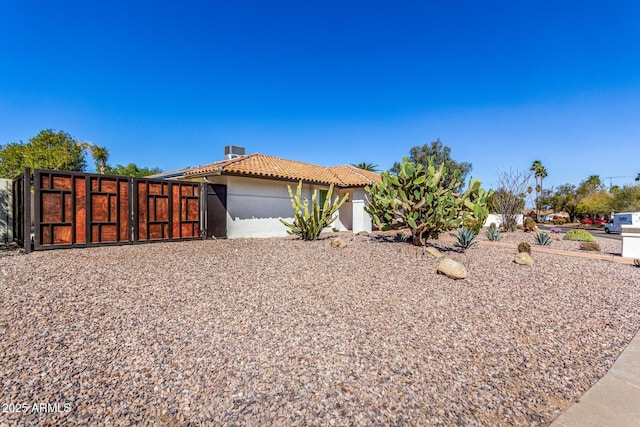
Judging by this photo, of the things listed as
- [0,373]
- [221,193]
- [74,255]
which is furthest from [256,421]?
[221,193]

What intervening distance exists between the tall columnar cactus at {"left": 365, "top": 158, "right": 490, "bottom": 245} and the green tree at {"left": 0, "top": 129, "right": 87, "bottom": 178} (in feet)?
104

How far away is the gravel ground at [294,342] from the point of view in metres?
2.81

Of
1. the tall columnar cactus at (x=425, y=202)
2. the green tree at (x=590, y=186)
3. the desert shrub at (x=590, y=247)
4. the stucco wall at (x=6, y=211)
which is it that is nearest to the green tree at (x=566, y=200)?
the green tree at (x=590, y=186)

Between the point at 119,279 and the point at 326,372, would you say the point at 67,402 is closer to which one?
the point at 326,372

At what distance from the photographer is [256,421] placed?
2.61m

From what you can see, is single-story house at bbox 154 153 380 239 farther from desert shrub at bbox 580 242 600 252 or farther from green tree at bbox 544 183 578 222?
green tree at bbox 544 183 578 222

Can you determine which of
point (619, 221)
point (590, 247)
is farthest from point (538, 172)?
point (590, 247)

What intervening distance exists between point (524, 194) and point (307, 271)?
22352 mm

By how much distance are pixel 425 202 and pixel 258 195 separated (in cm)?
805

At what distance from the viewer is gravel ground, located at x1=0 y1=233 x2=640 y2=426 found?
9.23ft

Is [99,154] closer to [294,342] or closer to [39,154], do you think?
[39,154]

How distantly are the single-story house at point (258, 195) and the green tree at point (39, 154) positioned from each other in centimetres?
1934

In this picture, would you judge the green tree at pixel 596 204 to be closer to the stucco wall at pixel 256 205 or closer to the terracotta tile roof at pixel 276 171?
the terracotta tile roof at pixel 276 171

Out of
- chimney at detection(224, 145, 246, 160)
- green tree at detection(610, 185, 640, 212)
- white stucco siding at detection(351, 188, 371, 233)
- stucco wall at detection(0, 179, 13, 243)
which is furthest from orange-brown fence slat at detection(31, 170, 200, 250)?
green tree at detection(610, 185, 640, 212)
